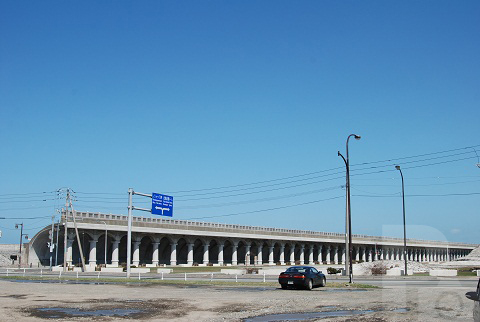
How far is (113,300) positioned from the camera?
69.9 ft

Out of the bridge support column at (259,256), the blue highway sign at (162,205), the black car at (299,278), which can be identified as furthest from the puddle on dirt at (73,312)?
the bridge support column at (259,256)

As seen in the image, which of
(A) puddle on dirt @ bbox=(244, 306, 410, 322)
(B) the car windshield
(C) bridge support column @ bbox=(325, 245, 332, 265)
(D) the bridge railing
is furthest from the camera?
(C) bridge support column @ bbox=(325, 245, 332, 265)

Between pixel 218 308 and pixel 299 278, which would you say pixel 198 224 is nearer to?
pixel 299 278

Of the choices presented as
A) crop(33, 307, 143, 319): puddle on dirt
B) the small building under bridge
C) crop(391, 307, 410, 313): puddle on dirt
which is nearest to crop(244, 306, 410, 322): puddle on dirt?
crop(391, 307, 410, 313): puddle on dirt

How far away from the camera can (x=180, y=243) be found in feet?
396

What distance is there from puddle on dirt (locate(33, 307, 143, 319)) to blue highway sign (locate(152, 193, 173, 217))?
A: 3103 centimetres

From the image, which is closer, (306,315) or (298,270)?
(306,315)

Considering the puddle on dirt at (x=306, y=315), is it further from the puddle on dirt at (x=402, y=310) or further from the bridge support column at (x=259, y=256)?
the bridge support column at (x=259, y=256)

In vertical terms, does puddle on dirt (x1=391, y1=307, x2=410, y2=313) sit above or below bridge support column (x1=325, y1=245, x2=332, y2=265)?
above

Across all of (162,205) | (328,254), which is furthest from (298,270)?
(328,254)

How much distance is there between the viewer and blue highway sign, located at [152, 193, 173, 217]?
48844 mm

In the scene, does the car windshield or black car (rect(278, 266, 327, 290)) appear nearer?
black car (rect(278, 266, 327, 290))

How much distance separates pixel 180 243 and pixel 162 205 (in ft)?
240

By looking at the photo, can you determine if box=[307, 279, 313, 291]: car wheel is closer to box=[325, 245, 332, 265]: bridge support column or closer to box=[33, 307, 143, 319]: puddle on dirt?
box=[33, 307, 143, 319]: puddle on dirt
